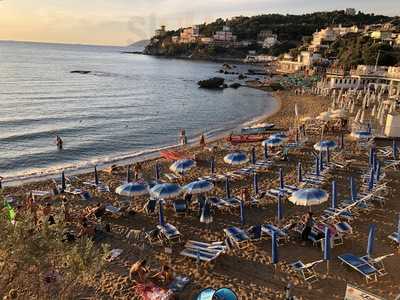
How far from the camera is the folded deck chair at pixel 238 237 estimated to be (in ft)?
39.8

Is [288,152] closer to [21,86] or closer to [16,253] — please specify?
[16,253]

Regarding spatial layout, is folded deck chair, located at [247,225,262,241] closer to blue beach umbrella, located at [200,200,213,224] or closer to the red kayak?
blue beach umbrella, located at [200,200,213,224]

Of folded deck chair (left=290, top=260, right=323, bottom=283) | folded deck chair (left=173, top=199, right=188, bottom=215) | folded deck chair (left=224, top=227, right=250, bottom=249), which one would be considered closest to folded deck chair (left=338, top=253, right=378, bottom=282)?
folded deck chair (left=290, top=260, right=323, bottom=283)

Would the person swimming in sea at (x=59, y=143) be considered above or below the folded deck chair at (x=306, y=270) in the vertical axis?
below

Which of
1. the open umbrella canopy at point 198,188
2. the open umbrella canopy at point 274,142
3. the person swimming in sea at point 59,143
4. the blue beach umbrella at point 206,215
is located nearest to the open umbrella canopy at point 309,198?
the blue beach umbrella at point 206,215

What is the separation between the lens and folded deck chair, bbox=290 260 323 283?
10.5m

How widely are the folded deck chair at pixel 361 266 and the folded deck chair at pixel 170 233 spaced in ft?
15.8

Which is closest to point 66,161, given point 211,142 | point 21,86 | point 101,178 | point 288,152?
point 101,178

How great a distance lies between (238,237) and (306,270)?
2.27m

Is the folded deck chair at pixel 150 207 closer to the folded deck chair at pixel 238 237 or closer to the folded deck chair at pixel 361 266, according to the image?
the folded deck chair at pixel 238 237

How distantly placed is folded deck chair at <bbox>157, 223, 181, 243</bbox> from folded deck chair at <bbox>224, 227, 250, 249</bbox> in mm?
1530

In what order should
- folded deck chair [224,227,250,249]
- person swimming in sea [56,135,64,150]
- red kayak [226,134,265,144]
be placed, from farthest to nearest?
person swimming in sea [56,135,64,150] → red kayak [226,134,265,144] → folded deck chair [224,227,250,249]

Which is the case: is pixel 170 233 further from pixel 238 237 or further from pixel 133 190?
pixel 133 190

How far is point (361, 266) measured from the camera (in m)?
10.6
